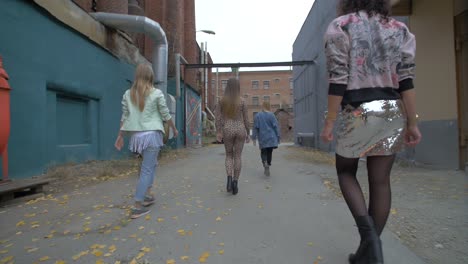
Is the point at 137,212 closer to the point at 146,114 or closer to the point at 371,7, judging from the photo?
the point at 146,114

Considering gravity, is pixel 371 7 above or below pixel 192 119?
below

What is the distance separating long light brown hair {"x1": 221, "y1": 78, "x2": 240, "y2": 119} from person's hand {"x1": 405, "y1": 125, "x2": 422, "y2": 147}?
3.02 metres

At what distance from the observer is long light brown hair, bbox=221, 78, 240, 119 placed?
5.01 m

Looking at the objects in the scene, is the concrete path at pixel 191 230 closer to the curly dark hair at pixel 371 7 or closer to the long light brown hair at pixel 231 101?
the long light brown hair at pixel 231 101

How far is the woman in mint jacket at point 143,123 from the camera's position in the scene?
12.5 feet

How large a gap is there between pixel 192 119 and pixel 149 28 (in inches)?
376

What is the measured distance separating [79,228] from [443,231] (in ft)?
12.1

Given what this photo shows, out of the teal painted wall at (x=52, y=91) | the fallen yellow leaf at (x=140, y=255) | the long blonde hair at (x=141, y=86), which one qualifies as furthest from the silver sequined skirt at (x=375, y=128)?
the teal painted wall at (x=52, y=91)

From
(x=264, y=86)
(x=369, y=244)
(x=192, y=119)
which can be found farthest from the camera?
(x=264, y=86)

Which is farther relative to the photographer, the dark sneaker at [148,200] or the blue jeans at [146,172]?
the dark sneaker at [148,200]

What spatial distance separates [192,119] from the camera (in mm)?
20172

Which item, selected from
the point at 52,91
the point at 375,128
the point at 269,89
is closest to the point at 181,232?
the point at 375,128

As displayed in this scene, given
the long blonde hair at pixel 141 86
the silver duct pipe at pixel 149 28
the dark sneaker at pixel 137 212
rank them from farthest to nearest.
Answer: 1. the silver duct pipe at pixel 149 28
2. the long blonde hair at pixel 141 86
3. the dark sneaker at pixel 137 212

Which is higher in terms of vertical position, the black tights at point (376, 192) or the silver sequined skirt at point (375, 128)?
the silver sequined skirt at point (375, 128)
